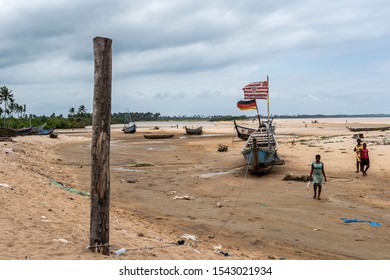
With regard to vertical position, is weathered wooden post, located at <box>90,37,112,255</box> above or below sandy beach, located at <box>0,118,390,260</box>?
above

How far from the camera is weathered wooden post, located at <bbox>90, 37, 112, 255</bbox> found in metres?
5.93

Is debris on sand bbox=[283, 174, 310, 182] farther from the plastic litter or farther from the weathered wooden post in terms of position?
the weathered wooden post

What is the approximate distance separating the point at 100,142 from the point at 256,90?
15.9m

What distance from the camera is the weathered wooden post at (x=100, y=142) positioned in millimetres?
5926

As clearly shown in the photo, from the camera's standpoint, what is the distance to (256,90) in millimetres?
20719

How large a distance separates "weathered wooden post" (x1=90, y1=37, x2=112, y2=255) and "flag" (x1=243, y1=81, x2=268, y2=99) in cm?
1542

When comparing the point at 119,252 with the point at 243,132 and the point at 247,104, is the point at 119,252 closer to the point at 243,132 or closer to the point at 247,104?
the point at 247,104

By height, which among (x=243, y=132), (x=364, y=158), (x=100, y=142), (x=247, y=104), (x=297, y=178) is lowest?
(x=297, y=178)

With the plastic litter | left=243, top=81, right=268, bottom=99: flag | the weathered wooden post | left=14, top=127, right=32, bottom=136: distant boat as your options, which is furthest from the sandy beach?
left=14, top=127, right=32, bottom=136: distant boat

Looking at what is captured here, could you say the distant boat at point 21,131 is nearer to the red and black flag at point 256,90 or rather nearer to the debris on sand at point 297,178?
the red and black flag at point 256,90

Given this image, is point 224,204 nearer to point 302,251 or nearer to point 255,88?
point 302,251

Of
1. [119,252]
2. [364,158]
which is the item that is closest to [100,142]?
[119,252]

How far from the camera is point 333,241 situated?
8.59 metres
